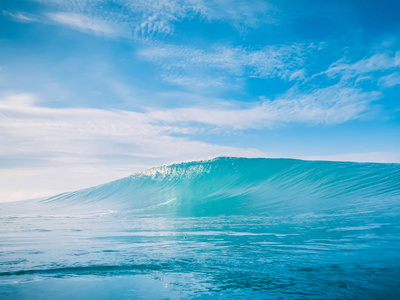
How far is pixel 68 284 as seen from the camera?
3.07 metres

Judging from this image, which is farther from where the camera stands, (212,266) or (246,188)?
(246,188)

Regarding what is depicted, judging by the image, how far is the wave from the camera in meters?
12.4

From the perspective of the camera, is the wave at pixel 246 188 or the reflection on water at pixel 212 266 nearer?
the reflection on water at pixel 212 266

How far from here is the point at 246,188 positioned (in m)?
20.2

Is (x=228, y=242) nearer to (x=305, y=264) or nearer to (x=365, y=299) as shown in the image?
(x=305, y=264)

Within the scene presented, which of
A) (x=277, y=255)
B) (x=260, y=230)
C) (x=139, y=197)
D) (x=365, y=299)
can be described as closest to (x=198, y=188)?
(x=139, y=197)

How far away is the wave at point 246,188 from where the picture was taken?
12.4 meters

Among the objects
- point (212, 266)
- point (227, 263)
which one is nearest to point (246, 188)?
point (227, 263)

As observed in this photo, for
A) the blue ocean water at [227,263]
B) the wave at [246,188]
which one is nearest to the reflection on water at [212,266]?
the blue ocean water at [227,263]

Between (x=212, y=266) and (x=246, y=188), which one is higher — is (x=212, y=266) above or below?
below

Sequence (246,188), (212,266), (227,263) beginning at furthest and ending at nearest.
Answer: (246,188) < (227,263) < (212,266)

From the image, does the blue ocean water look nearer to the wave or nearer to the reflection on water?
the reflection on water

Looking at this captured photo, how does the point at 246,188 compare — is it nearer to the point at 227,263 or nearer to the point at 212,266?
the point at 227,263

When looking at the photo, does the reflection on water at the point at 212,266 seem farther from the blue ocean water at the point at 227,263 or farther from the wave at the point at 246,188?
the wave at the point at 246,188
